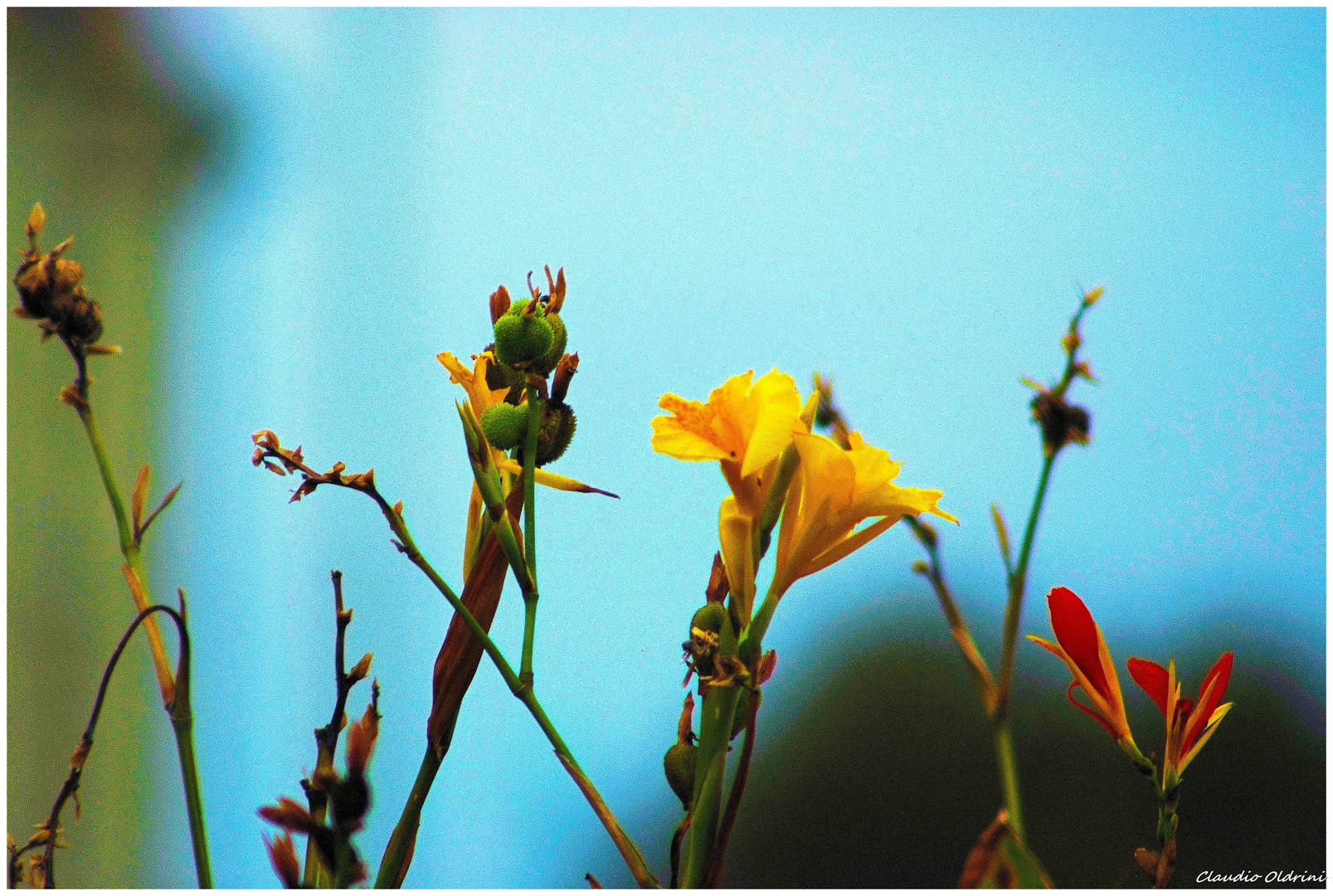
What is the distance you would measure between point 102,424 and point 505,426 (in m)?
0.79

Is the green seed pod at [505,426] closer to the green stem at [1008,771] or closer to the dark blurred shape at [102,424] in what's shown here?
the green stem at [1008,771]

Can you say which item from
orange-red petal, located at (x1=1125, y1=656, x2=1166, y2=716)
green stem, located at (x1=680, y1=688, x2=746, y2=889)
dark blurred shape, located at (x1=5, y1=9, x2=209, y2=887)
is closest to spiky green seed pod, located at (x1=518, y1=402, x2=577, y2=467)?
green stem, located at (x1=680, y1=688, x2=746, y2=889)

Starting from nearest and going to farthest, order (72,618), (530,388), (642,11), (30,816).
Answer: (530,388), (642,11), (30,816), (72,618)

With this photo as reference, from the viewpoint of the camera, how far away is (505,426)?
0.30m

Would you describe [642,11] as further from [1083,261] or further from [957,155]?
[1083,261]

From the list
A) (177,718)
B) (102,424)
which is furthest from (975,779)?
(102,424)

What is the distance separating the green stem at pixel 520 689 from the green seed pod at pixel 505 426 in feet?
0.10

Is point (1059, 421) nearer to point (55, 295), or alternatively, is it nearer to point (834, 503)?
point (834, 503)

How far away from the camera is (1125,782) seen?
0.64m

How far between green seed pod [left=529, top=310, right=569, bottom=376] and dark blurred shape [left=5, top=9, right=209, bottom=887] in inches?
26.4

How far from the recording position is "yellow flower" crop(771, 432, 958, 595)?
0.28 meters

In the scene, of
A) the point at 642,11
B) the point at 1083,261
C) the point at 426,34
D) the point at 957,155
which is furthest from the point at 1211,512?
the point at 426,34

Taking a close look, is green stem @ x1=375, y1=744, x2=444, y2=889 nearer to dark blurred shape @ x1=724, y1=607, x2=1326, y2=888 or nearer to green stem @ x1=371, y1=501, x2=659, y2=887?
green stem @ x1=371, y1=501, x2=659, y2=887

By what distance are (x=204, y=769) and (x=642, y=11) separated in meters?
0.70
